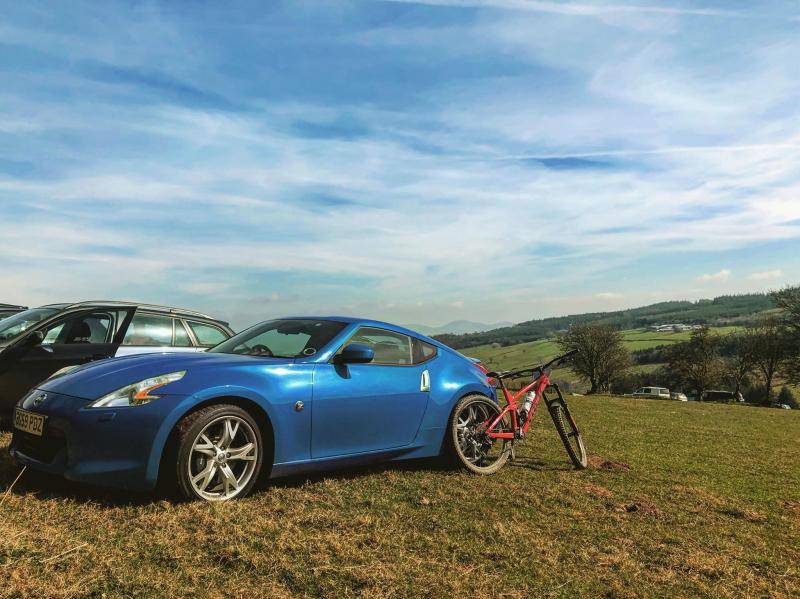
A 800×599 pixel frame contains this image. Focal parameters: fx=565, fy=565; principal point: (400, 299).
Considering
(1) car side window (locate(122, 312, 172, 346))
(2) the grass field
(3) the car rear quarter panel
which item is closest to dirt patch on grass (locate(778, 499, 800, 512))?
(2) the grass field

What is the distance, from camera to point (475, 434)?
593 centimetres

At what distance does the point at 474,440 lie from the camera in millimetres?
5914

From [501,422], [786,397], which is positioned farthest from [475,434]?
[786,397]

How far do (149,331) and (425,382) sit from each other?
422cm

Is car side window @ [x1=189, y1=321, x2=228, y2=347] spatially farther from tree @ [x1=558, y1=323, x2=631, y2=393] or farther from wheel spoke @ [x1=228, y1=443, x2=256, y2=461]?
tree @ [x1=558, y1=323, x2=631, y2=393]

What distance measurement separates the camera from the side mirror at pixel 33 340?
673cm

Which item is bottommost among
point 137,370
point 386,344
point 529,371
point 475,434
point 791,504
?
point 791,504

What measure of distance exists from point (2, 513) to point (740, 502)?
6181 millimetres

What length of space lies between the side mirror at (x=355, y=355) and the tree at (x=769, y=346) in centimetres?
6057

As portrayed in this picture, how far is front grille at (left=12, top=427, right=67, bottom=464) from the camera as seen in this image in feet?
13.4

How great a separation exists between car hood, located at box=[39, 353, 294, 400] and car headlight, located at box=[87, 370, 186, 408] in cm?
4

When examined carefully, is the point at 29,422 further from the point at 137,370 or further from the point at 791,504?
the point at 791,504

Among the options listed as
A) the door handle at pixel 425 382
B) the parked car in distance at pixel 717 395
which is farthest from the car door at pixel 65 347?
the parked car in distance at pixel 717 395

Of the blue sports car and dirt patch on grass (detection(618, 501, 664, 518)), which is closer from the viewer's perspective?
the blue sports car
